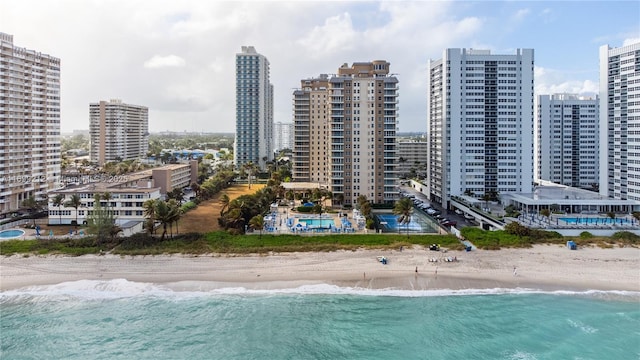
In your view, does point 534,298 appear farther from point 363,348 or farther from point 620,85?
point 620,85

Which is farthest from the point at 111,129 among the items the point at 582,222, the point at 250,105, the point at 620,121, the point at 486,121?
the point at 620,121

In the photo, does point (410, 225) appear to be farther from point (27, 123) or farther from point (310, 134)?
point (27, 123)

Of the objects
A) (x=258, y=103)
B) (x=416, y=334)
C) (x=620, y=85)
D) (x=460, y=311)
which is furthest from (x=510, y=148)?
(x=258, y=103)

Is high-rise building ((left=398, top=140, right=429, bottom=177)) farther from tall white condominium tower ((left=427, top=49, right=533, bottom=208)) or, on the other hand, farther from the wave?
the wave

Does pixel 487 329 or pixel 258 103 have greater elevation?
pixel 258 103

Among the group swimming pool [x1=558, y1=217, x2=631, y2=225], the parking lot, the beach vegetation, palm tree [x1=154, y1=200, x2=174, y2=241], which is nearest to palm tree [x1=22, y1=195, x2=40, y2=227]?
the beach vegetation
